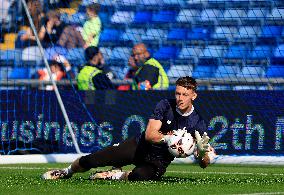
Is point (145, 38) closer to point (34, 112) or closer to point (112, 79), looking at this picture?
point (112, 79)

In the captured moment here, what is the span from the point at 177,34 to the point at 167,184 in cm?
1003

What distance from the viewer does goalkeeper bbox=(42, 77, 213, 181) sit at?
9391 millimetres

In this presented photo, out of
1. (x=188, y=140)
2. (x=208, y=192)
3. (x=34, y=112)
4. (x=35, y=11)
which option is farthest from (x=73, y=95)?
(x=208, y=192)

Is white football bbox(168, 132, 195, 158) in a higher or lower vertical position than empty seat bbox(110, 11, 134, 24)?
lower

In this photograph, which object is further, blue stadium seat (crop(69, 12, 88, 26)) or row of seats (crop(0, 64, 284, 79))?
blue stadium seat (crop(69, 12, 88, 26))

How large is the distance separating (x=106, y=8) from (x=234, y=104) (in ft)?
17.8

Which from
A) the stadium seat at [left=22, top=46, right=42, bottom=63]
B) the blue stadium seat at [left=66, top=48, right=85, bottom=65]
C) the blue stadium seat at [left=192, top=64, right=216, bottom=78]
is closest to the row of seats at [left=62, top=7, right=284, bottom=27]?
the blue stadium seat at [left=66, top=48, right=85, bottom=65]

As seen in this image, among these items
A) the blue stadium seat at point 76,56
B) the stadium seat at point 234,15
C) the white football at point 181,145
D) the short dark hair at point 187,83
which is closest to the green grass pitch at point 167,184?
the white football at point 181,145

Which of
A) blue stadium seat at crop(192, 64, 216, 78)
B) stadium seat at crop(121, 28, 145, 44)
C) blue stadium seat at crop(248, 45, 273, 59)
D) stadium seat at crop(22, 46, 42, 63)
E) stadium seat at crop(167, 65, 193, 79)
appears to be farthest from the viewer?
stadium seat at crop(121, 28, 145, 44)

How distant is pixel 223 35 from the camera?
18.2 metres

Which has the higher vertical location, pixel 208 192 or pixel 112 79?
pixel 112 79

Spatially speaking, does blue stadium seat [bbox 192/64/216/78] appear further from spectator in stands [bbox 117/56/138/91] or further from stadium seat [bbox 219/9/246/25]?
spectator in stands [bbox 117/56/138/91]

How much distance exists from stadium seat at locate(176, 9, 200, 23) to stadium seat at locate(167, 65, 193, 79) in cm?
91

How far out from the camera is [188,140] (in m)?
9.19
